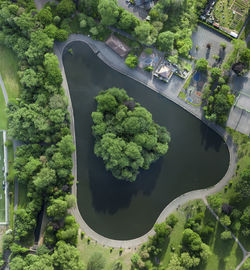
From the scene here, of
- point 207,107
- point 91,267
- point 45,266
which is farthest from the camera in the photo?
point 207,107

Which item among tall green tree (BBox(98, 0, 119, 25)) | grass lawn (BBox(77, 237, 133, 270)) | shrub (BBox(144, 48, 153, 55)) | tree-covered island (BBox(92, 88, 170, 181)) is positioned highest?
tall green tree (BBox(98, 0, 119, 25))

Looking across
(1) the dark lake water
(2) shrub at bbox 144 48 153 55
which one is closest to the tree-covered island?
(1) the dark lake water

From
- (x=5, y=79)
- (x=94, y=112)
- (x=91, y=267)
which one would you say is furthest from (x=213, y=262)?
(x=5, y=79)

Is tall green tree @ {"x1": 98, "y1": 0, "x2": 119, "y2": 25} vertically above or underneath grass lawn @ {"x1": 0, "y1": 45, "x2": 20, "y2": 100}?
above

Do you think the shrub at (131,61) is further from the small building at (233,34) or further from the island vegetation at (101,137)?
the small building at (233,34)

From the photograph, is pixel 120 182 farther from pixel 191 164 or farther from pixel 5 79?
pixel 5 79

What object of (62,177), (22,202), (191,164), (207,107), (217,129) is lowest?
(22,202)

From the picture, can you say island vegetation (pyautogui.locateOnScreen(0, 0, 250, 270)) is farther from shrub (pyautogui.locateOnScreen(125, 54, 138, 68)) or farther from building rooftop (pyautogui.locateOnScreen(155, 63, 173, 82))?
building rooftop (pyautogui.locateOnScreen(155, 63, 173, 82))
